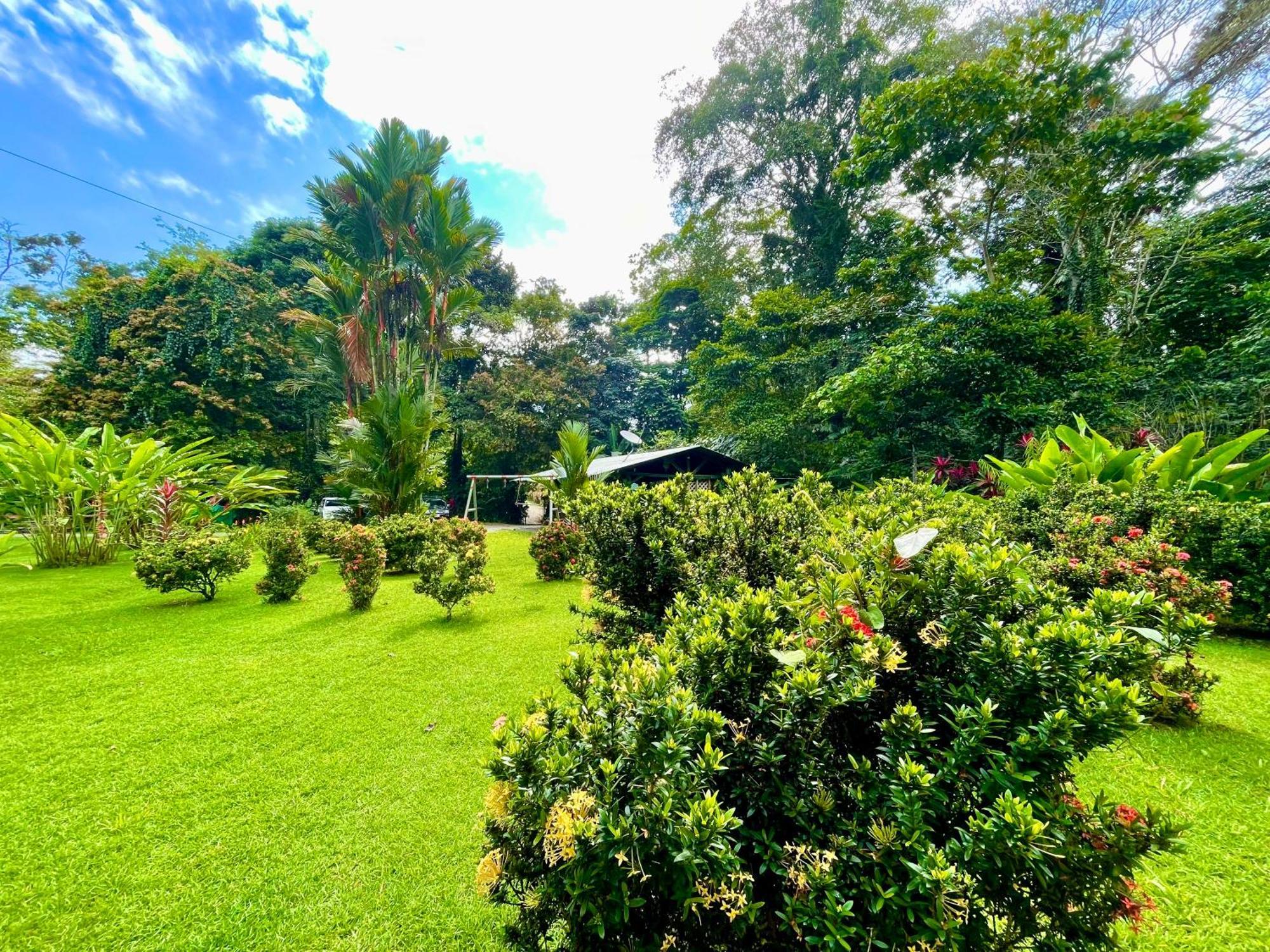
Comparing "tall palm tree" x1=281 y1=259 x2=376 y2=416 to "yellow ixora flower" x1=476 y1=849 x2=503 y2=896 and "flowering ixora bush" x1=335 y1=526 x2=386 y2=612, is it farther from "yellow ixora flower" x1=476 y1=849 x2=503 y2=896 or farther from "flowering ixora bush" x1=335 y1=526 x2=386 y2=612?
"yellow ixora flower" x1=476 y1=849 x2=503 y2=896

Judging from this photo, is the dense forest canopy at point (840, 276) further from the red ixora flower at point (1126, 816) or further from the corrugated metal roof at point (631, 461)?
the red ixora flower at point (1126, 816)

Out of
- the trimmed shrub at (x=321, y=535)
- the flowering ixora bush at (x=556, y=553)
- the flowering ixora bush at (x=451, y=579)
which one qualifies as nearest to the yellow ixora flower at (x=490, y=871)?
the flowering ixora bush at (x=451, y=579)

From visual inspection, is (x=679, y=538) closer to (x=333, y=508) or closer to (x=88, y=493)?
(x=88, y=493)

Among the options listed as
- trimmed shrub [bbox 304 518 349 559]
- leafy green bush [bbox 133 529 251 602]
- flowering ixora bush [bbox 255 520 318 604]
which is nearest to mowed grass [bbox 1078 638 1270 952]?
flowering ixora bush [bbox 255 520 318 604]

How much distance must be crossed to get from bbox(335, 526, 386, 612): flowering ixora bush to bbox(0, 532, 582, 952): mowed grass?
742 mm

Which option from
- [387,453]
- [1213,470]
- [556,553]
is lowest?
[556,553]

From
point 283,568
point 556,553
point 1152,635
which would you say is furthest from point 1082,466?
point 283,568

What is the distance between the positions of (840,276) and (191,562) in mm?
13237

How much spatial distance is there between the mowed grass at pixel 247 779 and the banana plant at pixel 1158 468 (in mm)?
5474

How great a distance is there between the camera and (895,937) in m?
0.86

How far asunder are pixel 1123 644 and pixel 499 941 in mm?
2079

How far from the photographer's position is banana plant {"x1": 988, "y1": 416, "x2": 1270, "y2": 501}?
14.1ft

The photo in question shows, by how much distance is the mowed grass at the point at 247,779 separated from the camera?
1.60m

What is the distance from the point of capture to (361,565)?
538cm
